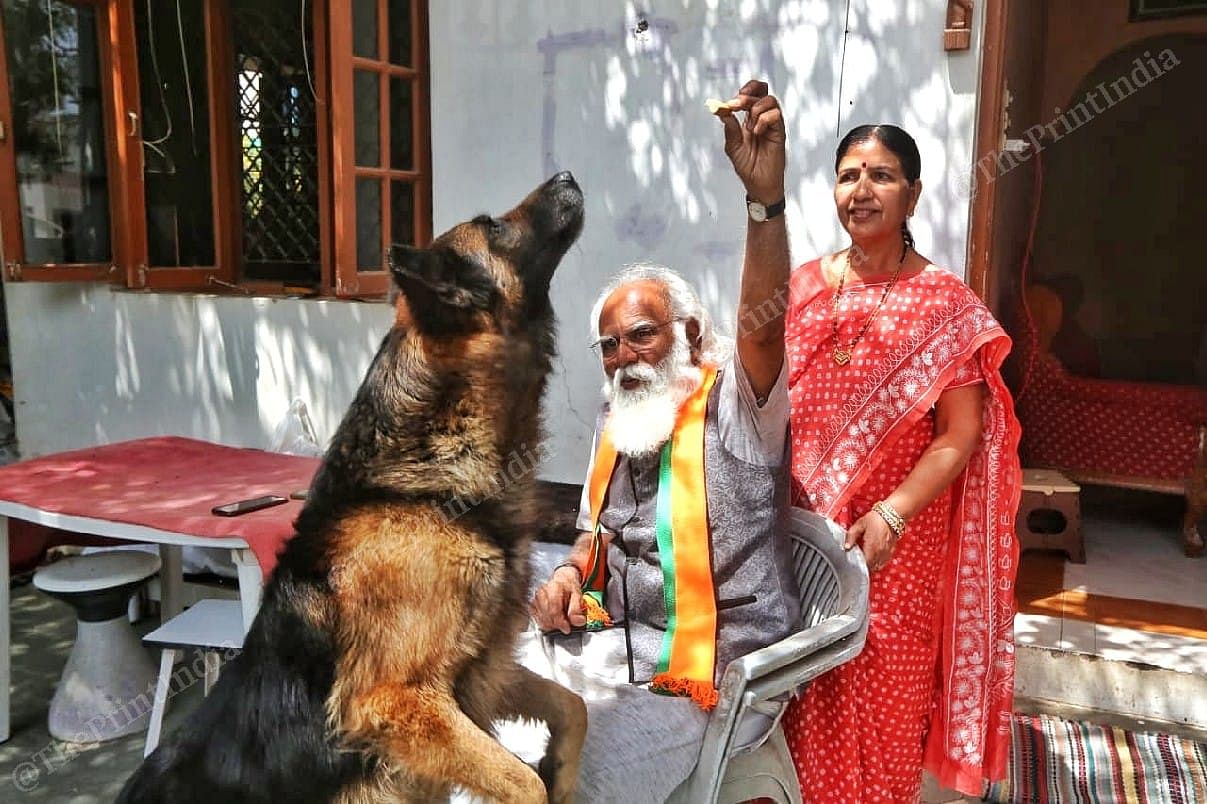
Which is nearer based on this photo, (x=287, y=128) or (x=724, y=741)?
(x=724, y=741)

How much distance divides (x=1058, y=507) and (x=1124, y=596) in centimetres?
66

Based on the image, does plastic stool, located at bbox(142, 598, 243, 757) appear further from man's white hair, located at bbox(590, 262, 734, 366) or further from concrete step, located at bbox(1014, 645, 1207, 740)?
concrete step, located at bbox(1014, 645, 1207, 740)

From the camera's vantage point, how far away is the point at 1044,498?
4.98m

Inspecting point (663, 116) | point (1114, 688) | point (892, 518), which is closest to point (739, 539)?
point (892, 518)

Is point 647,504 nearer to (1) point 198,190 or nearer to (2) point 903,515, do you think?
Answer: (2) point 903,515

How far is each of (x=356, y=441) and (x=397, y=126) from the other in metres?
3.65

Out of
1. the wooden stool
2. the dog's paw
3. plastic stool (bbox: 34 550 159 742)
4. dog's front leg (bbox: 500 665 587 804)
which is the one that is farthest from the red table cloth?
the wooden stool

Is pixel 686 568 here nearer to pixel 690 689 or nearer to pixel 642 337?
pixel 690 689

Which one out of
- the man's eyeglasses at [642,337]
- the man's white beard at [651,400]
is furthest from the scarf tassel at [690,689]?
the man's eyeglasses at [642,337]

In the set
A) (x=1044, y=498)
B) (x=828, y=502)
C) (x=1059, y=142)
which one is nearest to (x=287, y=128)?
(x=828, y=502)

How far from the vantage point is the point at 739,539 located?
2.25 m

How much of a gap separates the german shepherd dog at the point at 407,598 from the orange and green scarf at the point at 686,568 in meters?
0.37

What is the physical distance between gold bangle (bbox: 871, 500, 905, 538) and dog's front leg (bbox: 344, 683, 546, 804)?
3.97 feet

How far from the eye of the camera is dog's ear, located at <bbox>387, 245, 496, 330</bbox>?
5.76 ft
